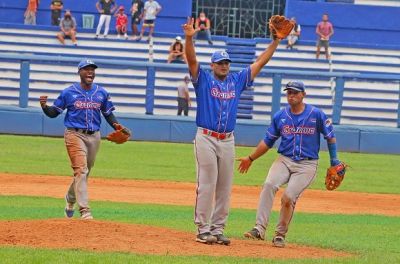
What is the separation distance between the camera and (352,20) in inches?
1528

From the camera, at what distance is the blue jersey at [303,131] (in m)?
11.9

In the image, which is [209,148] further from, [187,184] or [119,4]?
[119,4]

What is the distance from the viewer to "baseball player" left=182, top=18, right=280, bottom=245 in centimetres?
1109

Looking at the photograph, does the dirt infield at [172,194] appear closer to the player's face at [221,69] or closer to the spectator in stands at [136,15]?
the player's face at [221,69]

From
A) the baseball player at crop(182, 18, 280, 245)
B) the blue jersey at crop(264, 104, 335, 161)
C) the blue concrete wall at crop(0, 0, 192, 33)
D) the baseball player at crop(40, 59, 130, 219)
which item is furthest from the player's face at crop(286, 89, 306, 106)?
the blue concrete wall at crop(0, 0, 192, 33)

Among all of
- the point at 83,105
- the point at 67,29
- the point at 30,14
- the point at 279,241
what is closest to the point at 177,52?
the point at 67,29

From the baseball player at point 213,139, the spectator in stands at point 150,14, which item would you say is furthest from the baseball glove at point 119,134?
the spectator in stands at point 150,14

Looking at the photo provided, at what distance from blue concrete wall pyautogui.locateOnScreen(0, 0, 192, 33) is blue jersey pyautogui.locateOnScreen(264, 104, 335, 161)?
2631 centimetres

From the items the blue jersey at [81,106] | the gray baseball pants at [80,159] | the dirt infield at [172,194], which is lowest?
the dirt infield at [172,194]

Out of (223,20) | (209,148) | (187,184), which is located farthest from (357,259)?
(223,20)

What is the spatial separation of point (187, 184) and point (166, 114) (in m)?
9.20

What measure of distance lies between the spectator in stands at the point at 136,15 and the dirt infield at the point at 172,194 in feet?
54.7

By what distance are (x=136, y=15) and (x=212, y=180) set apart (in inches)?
1016

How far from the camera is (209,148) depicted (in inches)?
436
